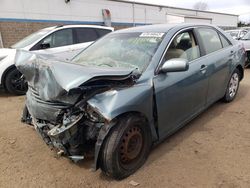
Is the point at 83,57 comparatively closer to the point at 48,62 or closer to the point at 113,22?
the point at 48,62

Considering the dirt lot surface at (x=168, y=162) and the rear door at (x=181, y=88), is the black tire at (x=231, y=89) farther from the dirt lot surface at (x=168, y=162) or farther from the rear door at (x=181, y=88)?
the rear door at (x=181, y=88)

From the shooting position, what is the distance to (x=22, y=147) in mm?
3652

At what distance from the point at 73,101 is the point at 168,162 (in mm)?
1393

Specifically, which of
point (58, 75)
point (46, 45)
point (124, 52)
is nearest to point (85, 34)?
point (46, 45)

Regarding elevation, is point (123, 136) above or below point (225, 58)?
below

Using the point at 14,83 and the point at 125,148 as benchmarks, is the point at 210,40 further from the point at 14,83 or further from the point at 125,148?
the point at 14,83

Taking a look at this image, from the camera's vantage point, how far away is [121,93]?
2689mm

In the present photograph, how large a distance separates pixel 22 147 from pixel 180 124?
Result: 2236 mm

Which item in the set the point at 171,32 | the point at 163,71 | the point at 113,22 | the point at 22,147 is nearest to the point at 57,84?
the point at 163,71

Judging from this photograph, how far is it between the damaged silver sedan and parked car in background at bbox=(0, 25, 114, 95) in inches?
106

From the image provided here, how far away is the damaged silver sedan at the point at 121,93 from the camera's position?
2.64 m

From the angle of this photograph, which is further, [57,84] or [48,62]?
[48,62]

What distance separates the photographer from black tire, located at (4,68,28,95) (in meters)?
6.46

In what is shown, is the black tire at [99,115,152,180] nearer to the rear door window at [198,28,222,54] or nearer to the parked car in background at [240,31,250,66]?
the rear door window at [198,28,222,54]
